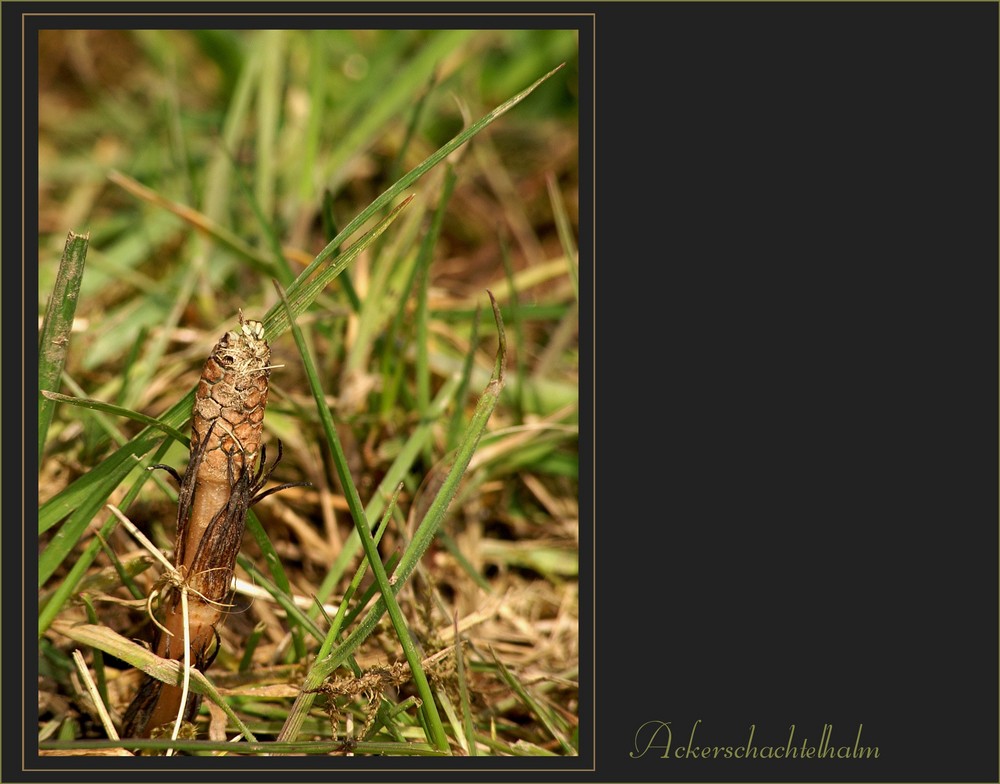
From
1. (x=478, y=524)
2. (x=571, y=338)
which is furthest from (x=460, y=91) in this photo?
(x=478, y=524)

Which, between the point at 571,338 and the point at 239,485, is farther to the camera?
the point at 571,338

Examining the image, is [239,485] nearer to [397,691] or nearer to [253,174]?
[397,691]

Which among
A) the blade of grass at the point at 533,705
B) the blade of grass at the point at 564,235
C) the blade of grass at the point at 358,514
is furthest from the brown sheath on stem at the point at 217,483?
the blade of grass at the point at 564,235

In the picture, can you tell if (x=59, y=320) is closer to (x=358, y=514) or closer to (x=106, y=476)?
(x=106, y=476)

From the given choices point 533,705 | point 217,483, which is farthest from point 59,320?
point 533,705

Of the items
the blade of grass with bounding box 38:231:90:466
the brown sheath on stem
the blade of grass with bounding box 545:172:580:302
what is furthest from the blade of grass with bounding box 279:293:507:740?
the blade of grass with bounding box 545:172:580:302
